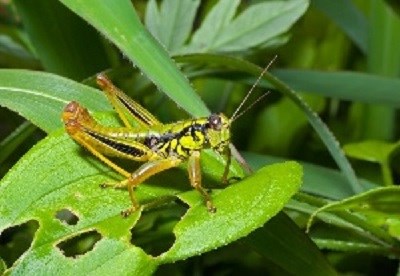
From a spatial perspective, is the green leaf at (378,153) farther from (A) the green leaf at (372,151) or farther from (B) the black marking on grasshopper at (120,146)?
(B) the black marking on grasshopper at (120,146)

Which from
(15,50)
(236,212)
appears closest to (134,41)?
(236,212)

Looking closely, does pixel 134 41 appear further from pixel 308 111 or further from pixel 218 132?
pixel 308 111

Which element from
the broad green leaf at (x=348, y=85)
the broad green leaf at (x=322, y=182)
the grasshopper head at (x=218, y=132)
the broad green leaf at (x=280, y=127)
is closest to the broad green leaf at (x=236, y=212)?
the grasshopper head at (x=218, y=132)

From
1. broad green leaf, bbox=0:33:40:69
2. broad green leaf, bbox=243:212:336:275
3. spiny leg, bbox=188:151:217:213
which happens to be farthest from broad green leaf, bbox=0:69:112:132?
broad green leaf, bbox=0:33:40:69

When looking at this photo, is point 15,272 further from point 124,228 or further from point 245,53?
point 245,53

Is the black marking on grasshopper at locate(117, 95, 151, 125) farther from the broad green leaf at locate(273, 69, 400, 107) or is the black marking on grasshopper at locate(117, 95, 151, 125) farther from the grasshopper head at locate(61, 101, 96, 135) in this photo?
the broad green leaf at locate(273, 69, 400, 107)

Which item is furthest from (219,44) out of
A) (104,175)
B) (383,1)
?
(104,175)

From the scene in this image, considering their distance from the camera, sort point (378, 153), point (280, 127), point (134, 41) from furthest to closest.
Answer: point (280, 127) < point (378, 153) < point (134, 41)
